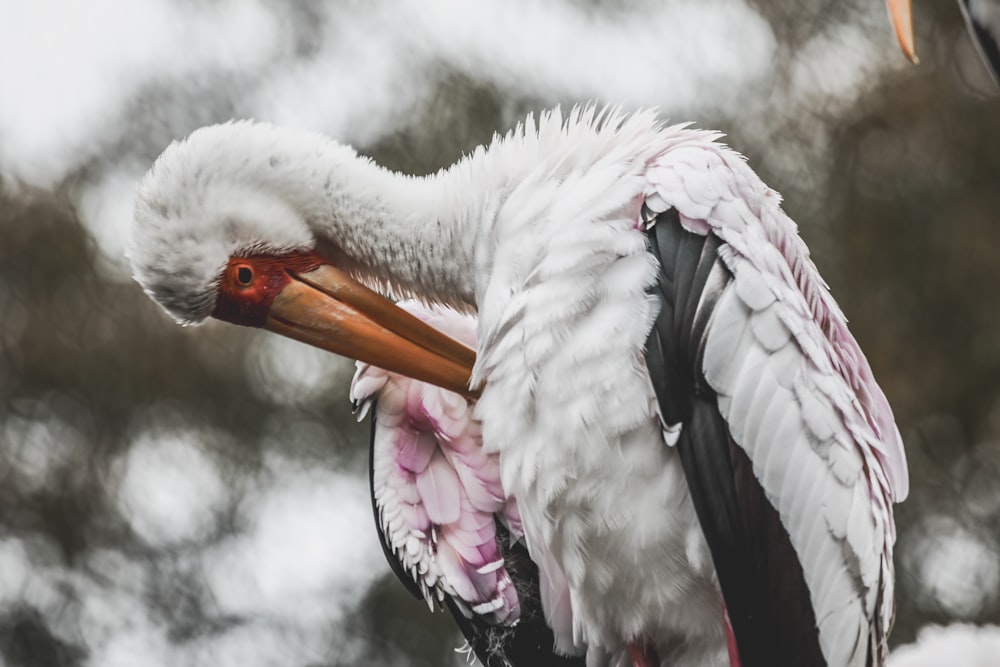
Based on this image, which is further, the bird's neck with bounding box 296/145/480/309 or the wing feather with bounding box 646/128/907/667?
the bird's neck with bounding box 296/145/480/309

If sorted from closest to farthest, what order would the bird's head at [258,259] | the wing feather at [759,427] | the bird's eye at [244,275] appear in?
the wing feather at [759,427], the bird's head at [258,259], the bird's eye at [244,275]

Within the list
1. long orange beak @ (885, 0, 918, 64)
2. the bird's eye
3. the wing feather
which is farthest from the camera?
the bird's eye

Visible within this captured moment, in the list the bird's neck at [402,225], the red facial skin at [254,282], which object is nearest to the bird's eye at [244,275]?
the red facial skin at [254,282]

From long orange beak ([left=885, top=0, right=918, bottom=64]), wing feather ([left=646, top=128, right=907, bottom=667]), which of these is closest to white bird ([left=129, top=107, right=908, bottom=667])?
wing feather ([left=646, top=128, right=907, bottom=667])

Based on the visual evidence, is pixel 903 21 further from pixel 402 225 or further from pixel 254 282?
pixel 254 282

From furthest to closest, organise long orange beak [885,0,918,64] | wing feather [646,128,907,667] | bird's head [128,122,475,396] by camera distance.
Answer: bird's head [128,122,475,396], wing feather [646,128,907,667], long orange beak [885,0,918,64]

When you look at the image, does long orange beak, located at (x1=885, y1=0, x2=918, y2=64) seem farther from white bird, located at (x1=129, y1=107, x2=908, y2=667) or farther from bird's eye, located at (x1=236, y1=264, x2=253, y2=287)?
bird's eye, located at (x1=236, y1=264, x2=253, y2=287)

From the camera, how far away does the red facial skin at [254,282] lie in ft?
10.3

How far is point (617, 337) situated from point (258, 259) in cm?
79

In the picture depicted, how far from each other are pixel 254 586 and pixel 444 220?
3.83 m

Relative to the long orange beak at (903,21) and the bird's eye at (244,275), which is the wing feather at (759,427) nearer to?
the long orange beak at (903,21)

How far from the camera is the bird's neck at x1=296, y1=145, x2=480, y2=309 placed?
3117mm

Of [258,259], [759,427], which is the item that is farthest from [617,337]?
[258,259]

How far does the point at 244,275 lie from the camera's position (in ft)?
10.4
